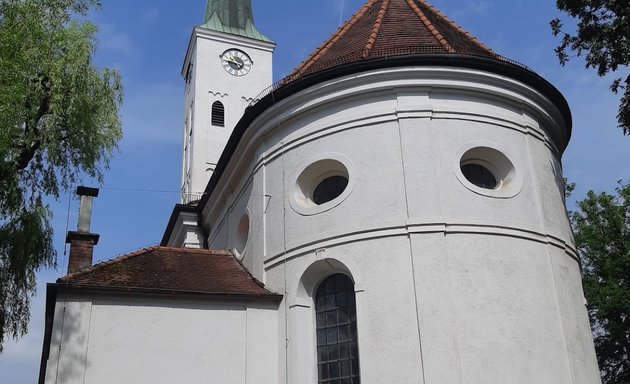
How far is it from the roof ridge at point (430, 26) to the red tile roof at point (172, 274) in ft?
21.0

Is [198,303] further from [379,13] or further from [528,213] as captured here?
[379,13]

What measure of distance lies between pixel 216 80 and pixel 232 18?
469cm

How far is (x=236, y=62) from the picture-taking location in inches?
1261

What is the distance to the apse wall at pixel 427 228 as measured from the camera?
38.9 feet

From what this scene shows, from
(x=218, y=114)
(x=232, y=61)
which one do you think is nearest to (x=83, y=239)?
(x=218, y=114)

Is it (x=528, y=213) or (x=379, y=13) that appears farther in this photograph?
(x=379, y=13)

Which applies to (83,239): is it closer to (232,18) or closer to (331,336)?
(331,336)

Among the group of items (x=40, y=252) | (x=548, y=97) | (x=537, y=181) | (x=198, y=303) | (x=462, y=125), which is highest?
(x=548, y=97)

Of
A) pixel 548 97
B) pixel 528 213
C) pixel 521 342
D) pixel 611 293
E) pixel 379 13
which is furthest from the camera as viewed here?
pixel 611 293

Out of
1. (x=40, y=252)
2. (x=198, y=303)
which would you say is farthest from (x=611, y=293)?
(x=40, y=252)

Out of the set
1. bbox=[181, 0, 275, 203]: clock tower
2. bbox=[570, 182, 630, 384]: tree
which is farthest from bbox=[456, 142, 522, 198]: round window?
bbox=[181, 0, 275, 203]: clock tower

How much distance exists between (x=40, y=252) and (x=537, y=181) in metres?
10.2

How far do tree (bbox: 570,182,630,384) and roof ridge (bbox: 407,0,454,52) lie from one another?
12615 millimetres

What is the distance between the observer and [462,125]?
1359 cm
